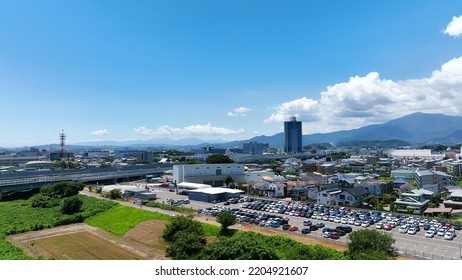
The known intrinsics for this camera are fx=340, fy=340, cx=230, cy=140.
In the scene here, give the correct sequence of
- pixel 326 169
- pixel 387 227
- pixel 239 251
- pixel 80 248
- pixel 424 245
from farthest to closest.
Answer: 1. pixel 326 169
2. pixel 387 227
3. pixel 80 248
4. pixel 424 245
5. pixel 239 251

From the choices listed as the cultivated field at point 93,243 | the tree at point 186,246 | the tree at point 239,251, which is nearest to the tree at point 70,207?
the cultivated field at point 93,243

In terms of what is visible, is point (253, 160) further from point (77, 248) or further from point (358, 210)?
point (77, 248)

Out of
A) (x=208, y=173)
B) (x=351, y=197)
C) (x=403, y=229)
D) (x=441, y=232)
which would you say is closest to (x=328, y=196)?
(x=351, y=197)

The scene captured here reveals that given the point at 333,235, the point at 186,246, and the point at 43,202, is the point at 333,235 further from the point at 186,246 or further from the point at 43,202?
the point at 43,202

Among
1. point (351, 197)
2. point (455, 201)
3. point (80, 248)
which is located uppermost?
point (351, 197)

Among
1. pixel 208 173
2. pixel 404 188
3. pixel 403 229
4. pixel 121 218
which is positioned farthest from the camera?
pixel 208 173
